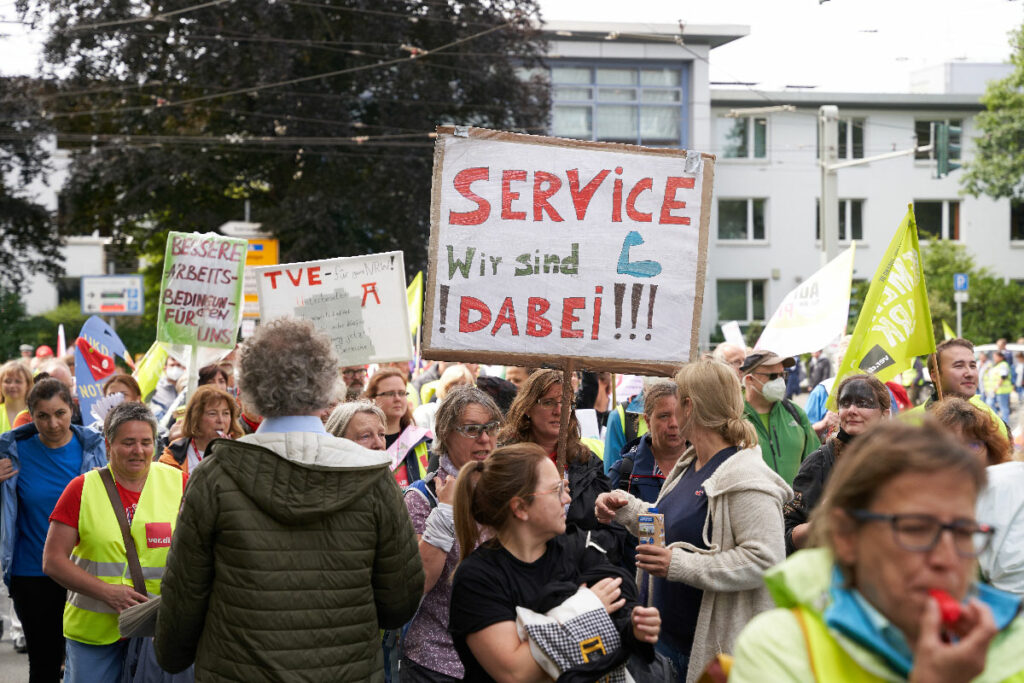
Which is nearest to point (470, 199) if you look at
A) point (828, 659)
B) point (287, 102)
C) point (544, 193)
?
point (544, 193)

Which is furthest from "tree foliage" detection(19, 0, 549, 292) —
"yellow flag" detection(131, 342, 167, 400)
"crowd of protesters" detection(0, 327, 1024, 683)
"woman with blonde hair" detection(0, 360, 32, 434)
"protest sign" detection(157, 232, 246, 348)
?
"crowd of protesters" detection(0, 327, 1024, 683)

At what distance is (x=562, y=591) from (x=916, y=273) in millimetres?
4217

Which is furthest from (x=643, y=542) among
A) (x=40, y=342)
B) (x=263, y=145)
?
(x=40, y=342)

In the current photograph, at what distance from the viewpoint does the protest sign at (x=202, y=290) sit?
31.3 feet

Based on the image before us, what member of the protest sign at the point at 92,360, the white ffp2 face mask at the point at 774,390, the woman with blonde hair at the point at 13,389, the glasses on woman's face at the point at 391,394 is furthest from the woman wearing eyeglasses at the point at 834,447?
the protest sign at the point at 92,360

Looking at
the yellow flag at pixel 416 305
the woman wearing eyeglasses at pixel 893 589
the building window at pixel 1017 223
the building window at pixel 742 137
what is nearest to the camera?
the woman wearing eyeglasses at pixel 893 589

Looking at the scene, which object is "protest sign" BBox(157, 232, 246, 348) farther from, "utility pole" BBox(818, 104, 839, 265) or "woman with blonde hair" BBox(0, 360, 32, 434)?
"utility pole" BBox(818, 104, 839, 265)

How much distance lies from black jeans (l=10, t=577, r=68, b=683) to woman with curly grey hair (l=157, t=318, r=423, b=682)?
2915mm

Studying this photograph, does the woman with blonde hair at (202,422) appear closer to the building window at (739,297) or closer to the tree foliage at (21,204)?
the tree foliage at (21,204)

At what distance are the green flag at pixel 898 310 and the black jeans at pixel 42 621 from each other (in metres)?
4.45

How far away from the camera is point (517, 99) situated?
3114 centimetres

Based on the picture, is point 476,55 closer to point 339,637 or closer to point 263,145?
point 263,145

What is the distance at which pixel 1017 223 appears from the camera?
47.6 meters

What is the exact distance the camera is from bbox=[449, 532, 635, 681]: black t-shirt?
3.64m
